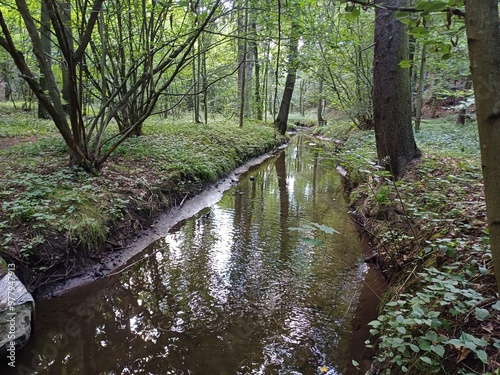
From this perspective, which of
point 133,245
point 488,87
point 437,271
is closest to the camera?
point 488,87

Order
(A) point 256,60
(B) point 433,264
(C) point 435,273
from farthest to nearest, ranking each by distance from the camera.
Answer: (A) point 256,60 → (B) point 433,264 → (C) point 435,273

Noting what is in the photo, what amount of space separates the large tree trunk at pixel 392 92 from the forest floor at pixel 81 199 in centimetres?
395

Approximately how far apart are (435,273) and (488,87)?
6.92 feet

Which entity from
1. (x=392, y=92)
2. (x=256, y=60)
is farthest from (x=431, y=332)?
(x=256, y=60)

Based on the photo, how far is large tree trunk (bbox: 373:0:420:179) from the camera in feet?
16.8

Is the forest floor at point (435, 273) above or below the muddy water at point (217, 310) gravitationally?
above

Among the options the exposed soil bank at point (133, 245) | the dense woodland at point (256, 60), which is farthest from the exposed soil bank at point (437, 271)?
the exposed soil bank at point (133, 245)

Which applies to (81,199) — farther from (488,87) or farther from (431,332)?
(488,87)

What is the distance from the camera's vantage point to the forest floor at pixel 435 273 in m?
1.95

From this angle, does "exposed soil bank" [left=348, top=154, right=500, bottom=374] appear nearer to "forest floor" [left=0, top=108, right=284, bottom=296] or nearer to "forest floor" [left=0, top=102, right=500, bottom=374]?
"forest floor" [left=0, top=102, right=500, bottom=374]

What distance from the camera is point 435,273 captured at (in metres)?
2.55

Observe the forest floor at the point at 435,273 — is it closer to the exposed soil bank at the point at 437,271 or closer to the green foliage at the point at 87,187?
the exposed soil bank at the point at 437,271

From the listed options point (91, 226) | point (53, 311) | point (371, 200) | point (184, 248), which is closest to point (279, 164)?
point (371, 200)

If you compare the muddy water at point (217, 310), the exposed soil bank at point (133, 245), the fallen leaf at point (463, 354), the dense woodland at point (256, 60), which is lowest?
the muddy water at point (217, 310)
